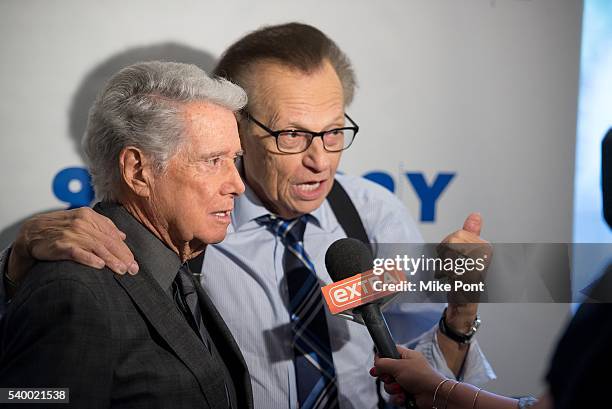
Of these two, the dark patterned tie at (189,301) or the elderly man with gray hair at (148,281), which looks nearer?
the elderly man with gray hair at (148,281)

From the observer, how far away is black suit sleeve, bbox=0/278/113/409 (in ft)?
4.06

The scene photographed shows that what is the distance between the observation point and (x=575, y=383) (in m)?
0.85

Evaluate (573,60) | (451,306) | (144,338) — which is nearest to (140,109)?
(144,338)

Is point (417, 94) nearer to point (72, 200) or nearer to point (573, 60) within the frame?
point (573, 60)

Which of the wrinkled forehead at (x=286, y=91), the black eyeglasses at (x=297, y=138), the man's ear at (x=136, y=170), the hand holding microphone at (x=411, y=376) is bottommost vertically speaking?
the hand holding microphone at (x=411, y=376)

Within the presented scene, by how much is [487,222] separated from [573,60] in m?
→ 0.67

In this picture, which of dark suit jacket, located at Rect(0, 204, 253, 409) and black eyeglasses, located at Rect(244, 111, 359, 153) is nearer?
dark suit jacket, located at Rect(0, 204, 253, 409)

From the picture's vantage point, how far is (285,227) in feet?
7.20

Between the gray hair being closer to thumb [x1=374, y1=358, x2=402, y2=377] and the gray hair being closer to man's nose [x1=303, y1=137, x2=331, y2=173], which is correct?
man's nose [x1=303, y1=137, x2=331, y2=173]

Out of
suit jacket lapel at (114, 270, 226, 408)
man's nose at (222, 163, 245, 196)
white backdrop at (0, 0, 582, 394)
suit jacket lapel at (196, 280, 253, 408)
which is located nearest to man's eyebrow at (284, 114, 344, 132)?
white backdrop at (0, 0, 582, 394)

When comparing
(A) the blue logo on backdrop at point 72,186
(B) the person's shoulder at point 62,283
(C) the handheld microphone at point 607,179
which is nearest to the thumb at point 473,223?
(C) the handheld microphone at point 607,179

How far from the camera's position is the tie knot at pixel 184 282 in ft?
5.52

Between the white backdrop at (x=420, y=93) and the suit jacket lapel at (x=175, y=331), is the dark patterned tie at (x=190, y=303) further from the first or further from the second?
the white backdrop at (x=420, y=93)

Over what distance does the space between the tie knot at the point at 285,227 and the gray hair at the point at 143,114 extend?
2.04ft
